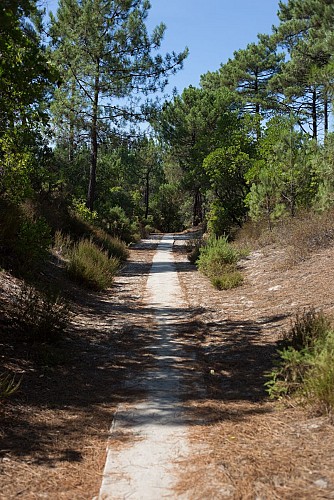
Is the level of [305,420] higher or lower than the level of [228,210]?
lower

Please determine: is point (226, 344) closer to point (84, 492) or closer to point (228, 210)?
point (84, 492)

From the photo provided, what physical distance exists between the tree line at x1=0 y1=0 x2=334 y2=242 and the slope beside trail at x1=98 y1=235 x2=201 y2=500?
12.4ft

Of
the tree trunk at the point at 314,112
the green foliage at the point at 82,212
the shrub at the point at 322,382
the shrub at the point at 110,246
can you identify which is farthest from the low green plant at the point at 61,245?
the tree trunk at the point at 314,112

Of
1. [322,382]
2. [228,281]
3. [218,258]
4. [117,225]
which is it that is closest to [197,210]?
[117,225]

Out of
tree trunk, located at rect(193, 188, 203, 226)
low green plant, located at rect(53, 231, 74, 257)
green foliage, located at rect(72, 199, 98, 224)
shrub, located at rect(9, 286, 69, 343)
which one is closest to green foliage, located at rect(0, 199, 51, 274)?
shrub, located at rect(9, 286, 69, 343)

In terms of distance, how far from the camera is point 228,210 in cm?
2055

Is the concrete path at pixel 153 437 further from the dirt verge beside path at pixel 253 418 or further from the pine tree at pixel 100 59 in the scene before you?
the pine tree at pixel 100 59

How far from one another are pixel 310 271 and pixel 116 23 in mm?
14665

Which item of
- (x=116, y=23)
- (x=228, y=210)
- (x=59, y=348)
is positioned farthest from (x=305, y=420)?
(x=116, y=23)

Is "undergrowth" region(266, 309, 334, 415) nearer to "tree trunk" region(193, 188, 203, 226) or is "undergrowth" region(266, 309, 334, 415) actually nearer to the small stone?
the small stone

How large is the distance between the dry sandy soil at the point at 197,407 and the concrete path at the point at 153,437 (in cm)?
10

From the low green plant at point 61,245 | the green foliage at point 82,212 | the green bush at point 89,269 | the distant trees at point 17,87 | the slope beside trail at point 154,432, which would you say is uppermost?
the distant trees at point 17,87

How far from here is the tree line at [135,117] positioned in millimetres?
7930

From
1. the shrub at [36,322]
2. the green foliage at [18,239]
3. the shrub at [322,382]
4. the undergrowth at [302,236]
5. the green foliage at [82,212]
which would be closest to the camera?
the shrub at [322,382]
